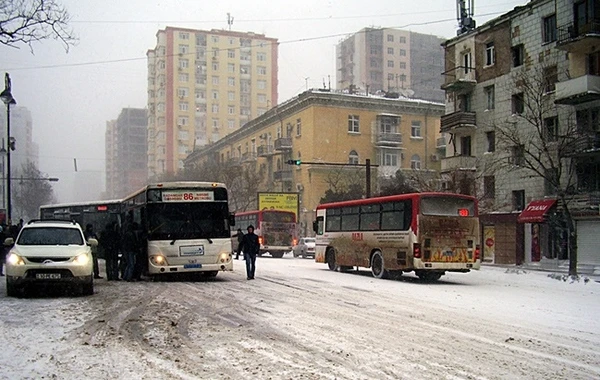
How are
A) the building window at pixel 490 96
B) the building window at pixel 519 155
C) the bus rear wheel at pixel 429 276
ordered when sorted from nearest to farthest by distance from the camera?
the bus rear wheel at pixel 429 276 → the building window at pixel 519 155 → the building window at pixel 490 96

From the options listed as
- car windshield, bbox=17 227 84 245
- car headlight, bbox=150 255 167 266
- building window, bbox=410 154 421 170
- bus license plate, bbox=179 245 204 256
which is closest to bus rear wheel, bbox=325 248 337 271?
bus license plate, bbox=179 245 204 256

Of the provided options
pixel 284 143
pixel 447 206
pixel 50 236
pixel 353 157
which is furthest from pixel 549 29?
pixel 284 143

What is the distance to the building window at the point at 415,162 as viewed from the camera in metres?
66.0

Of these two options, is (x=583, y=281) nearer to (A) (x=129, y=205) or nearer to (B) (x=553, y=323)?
(B) (x=553, y=323)

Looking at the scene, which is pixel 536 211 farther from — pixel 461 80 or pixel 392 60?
pixel 392 60

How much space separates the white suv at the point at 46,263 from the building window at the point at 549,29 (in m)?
30.3

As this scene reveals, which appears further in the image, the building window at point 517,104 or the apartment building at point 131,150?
the apartment building at point 131,150

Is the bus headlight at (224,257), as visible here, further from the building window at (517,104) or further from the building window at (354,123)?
the building window at (354,123)

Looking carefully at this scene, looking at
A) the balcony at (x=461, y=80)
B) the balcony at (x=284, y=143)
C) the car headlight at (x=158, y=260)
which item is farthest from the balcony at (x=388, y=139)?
the car headlight at (x=158, y=260)

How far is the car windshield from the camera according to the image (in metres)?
15.5

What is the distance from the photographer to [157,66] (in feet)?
387

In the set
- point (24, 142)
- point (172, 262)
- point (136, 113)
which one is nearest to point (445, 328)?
point (172, 262)

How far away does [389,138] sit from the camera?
63.8 meters

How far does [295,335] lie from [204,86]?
108m
